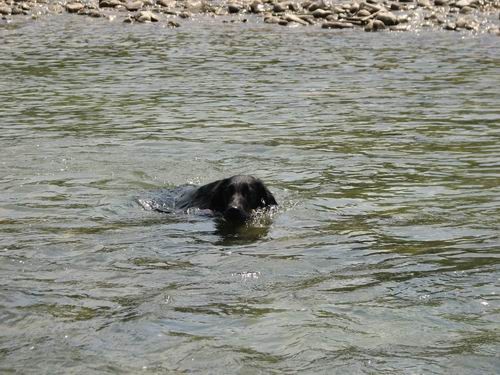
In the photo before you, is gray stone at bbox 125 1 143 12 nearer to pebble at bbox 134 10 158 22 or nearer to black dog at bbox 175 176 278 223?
pebble at bbox 134 10 158 22

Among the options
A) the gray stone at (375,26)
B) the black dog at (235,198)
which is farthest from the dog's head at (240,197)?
the gray stone at (375,26)

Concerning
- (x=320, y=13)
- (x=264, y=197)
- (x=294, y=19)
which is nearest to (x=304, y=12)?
(x=320, y=13)

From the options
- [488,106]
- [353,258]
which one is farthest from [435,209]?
[488,106]

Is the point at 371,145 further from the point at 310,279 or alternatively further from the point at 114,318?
the point at 114,318


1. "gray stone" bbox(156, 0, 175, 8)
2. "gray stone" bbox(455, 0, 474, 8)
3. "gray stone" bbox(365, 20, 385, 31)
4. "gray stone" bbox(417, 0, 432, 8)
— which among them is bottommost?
"gray stone" bbox(156, 0, 175, 8)

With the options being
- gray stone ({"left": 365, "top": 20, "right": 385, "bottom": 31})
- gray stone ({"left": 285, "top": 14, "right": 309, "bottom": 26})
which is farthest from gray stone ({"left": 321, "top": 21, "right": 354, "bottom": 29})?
gray stone ({"left": 285, "top": 14, "right": 309, "bottom": 26})

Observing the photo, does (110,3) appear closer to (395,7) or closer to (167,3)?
(167,3)

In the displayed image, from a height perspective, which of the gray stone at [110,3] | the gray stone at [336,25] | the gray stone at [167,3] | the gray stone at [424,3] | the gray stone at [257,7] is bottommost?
the gray stone at [110,3]

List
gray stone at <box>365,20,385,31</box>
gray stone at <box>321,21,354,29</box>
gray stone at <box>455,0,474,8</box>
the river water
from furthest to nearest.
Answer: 1. gray stone at <box>455,0,474,8</box>
2. gray stone at <box>321,21,354,29</box>
3. gray stone at <box>365,20,385,31</box>
4. the river water

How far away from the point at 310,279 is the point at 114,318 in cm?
165

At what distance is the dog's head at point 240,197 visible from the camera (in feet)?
31.8

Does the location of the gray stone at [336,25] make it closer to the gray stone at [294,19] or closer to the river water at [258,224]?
the gray stone at [294,19]

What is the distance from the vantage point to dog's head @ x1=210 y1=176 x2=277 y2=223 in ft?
31.8

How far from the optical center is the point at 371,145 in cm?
1338
